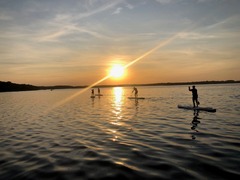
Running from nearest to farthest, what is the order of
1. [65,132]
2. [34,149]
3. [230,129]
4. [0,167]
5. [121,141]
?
[0,167] → [34,149] → [121,141] → [230,129] → [65,132]

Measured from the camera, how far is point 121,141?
44.9ft

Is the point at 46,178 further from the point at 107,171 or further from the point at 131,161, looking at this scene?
the point at 131,161

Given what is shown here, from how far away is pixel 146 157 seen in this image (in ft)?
33.7

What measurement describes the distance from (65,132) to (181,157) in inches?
410

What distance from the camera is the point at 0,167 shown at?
973cm

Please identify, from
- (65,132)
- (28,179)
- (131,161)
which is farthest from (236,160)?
(65,132)

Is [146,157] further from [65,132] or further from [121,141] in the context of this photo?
[65,132]

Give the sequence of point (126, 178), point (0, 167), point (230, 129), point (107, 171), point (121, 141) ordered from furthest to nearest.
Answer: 1. point (230, 129)
2. point (121, 141)
3. point (0, 167)
4. point (107, 171)
5. point (126, 178)

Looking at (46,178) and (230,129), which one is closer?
(46,178)

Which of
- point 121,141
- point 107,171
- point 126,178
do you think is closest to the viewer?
point 126,178

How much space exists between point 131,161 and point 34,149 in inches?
250

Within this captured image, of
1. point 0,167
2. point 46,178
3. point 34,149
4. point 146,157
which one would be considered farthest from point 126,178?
point 34,149

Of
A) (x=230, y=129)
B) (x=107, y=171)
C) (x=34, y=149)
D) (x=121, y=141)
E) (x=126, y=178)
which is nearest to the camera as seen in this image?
(x=126, y=178)

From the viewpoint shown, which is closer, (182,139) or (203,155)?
(203,155)
